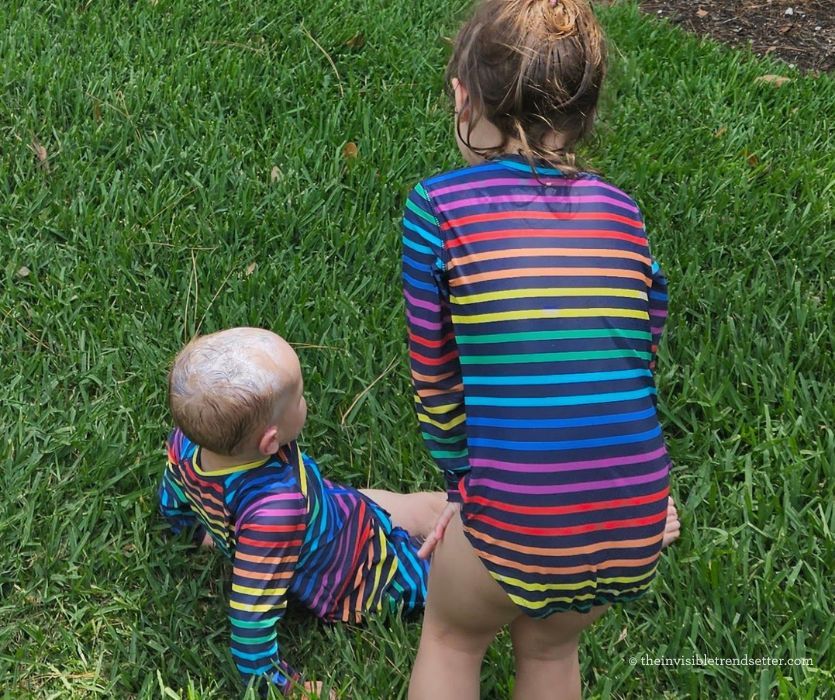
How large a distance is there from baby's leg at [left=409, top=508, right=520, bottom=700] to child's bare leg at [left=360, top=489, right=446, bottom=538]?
0.62 meters

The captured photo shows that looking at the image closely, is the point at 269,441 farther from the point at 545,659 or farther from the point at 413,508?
the point at 545,659

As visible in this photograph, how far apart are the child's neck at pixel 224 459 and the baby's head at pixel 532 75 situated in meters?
0.86

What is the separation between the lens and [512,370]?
5.25 ft

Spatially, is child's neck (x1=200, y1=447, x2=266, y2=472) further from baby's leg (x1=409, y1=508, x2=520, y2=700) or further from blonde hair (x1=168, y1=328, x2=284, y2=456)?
baby's leg (x1=409, y1=508, x2=520, y2=700)

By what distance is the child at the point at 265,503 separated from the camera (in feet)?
6.72

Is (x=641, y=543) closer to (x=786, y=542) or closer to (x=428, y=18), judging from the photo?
(x=786, y=542)

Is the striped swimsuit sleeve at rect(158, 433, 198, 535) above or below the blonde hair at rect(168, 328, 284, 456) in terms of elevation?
below

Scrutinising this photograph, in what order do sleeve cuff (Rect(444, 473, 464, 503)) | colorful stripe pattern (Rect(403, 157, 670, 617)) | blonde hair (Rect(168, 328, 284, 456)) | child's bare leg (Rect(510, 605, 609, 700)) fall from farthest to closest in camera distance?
blonde hair (Rect(168, 328, 284, 456))
child's bare leg (Rect(510, 605, 609, 700))
sleeve cuff (Rect(444, 473, 464, 503))
colorful stripe pattern (Rect(403, 157, 670, 617))

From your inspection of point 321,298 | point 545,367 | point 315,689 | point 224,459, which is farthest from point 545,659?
point 321,298

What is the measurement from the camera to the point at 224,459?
7.08ft

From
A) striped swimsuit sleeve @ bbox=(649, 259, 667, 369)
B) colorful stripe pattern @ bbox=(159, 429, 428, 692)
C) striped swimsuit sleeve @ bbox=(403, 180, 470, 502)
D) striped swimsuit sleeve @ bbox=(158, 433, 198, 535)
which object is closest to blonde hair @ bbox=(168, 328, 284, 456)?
colorful stripe pattern @ bbox=(159, 429, 428, 692)

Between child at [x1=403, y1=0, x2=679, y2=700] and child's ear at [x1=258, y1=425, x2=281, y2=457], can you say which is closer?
child at [x1=403, y1=0, x2=679, y2=700]

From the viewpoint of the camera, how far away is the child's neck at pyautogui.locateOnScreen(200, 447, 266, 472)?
84.0 inches

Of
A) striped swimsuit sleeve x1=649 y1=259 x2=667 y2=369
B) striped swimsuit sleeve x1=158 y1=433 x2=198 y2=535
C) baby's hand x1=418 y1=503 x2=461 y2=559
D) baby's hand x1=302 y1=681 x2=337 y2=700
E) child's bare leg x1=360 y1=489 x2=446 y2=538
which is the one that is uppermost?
striped swimsuit sleeve x1=649 y1=259 x2=667 y2=369
